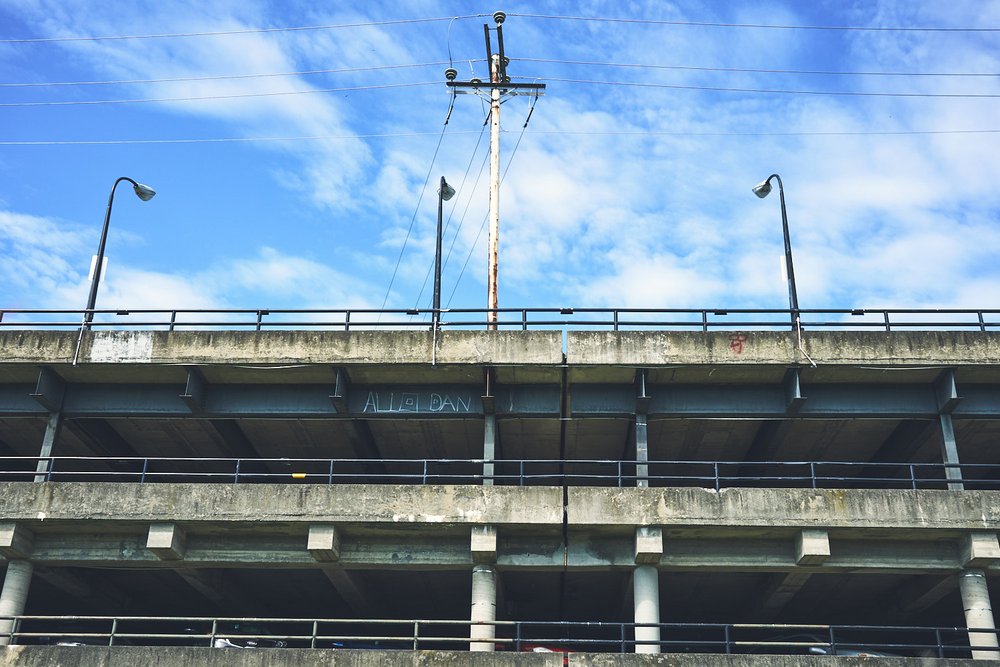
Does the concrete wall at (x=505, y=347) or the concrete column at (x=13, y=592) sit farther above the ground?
the concrete wall at (x=505, y=347)

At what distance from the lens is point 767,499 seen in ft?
69.5

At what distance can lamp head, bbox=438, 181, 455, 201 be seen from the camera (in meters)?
30.3

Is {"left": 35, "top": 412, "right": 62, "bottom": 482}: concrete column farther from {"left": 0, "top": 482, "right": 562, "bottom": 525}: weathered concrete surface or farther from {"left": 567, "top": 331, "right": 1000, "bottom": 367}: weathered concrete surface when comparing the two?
{"left": 567, "top": 331, "right": 1000, "bottom": 367}: weathered concrete surface

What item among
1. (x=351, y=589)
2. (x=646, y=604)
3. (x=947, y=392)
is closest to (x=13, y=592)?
(x=351, y=589)

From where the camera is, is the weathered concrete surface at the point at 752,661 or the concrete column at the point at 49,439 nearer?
the weathered concrete surface at the point at 752,661

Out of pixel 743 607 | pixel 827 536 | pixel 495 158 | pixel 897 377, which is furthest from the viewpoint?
pixel 495 158

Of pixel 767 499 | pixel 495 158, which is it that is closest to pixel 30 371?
pixel 495 158

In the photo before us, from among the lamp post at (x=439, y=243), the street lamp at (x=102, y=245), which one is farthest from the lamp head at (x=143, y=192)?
the lamp post at (x=439, y=243)

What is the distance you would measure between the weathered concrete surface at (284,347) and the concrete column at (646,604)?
527 centimetres

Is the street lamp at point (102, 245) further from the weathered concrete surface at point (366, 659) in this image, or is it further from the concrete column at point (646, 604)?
the concrete column at point (646, 604)

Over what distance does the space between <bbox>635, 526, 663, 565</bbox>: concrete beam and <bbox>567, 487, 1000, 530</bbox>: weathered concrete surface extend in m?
0.23

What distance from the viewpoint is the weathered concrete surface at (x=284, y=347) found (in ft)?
76.2

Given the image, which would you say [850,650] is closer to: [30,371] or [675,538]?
[675,538]

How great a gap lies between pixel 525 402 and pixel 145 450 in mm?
11843
